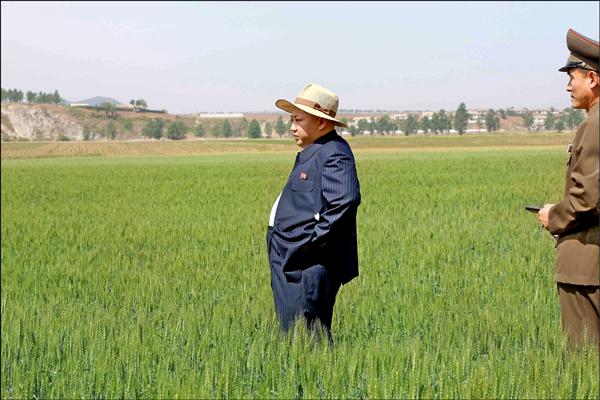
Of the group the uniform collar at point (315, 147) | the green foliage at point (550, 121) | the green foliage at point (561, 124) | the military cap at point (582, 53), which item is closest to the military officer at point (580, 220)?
the military cap at point (582, 53)

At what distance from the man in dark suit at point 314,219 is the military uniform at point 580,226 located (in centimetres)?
108

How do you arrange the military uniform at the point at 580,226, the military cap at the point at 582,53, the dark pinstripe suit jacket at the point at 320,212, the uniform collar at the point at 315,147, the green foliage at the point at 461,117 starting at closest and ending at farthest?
the military uniform at the point at 580,226 < the military cap at the point at 582,53 < the dark pinstripe suit jacket at the point at 320,212 < the uniform collar at the point at 315,147 < the green foliage at the point at 461,117

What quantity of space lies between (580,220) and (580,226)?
0.08 m

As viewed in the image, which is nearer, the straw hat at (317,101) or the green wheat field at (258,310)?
the green wheat field at (258,310)

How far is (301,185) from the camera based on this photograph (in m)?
4.50

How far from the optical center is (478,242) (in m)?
11.0

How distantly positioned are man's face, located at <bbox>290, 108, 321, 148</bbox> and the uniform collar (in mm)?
42

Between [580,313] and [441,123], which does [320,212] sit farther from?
[441,123]

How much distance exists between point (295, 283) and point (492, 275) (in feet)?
13.1

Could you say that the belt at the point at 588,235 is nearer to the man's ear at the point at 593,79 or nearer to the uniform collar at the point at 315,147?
the man's ear at the point at 593,79

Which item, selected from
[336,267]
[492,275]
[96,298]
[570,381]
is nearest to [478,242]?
[492,275]

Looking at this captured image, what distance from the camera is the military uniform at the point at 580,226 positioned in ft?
12.7

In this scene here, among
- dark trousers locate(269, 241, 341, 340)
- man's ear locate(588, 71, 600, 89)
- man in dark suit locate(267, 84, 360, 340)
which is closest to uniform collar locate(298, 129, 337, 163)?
man in dark suit locate(267, 84, 360, 340)

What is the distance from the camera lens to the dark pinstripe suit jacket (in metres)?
4.40
